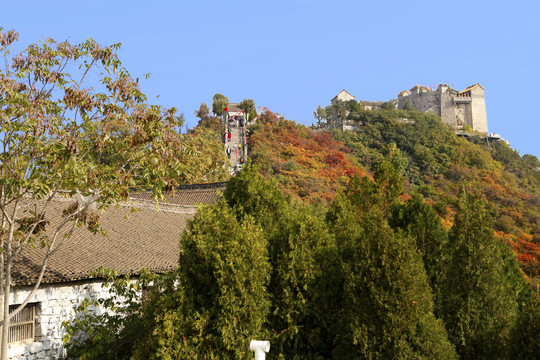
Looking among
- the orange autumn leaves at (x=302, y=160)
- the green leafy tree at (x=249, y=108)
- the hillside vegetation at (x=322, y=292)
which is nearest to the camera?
the hillside vegetation at (x=322, y=292)

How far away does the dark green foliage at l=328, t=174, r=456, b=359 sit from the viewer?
7.95 metres

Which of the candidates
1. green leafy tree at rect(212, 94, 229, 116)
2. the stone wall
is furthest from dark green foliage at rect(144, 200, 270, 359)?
green leafy tree at rect(212, 94, 229, 116)

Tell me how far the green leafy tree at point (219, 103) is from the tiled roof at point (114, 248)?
45.3 metres

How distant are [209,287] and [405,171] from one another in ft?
175

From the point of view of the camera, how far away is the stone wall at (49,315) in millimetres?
9992

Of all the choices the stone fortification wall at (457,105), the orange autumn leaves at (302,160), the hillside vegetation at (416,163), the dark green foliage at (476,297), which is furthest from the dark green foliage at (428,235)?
the stone fortification wall at (457,105)

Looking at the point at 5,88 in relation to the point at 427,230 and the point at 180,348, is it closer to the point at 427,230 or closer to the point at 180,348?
the point at 180,348

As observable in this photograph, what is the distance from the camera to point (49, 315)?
10.5 metres

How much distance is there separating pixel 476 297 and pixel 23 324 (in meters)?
8.65

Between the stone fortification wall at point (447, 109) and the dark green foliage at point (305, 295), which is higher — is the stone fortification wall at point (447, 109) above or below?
above

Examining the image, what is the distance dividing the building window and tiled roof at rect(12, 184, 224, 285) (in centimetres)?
78

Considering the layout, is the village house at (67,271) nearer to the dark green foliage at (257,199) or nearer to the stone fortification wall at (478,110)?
the dark green foliage at (257,199)

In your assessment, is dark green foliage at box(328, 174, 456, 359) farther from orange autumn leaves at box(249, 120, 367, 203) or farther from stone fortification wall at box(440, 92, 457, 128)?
stone fortification wall at box(440, 92, 457, 128)

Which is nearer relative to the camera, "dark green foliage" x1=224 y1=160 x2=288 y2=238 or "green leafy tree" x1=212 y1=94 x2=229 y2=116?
"dark green foliage" x1=224 y1=160 x2=288 y2=238
